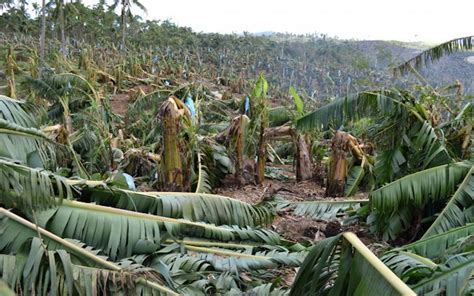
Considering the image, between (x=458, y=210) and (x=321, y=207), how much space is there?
1.63m

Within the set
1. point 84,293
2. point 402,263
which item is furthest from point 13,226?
point 402,263

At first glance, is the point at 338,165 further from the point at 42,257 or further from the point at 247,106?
the point at 42,257

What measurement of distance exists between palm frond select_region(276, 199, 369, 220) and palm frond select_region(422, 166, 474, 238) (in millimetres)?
1177

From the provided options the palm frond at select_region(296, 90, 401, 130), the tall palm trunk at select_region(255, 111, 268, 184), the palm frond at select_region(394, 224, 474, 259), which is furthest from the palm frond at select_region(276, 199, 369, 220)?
the palm frond at select_region(394, 224, 474, 259)

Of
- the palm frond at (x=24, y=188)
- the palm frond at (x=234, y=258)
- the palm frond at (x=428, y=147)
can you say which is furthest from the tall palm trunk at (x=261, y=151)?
the palm frond at (x=24, y=188)

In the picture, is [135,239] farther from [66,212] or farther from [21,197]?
[21,197]

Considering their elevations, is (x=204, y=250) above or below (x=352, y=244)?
below

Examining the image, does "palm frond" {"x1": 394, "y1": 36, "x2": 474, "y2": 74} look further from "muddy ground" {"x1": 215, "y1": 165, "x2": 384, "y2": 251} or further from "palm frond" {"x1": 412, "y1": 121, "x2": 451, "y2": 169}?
"muddy ground" {"x1": 215, "y1": 165, "x2": 384, "y2": 251}

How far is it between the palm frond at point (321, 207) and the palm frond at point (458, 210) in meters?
1.18

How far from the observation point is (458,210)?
4.38 m

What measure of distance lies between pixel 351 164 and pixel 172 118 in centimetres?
297

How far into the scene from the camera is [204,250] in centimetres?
366

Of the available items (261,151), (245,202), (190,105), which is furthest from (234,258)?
(190,105)

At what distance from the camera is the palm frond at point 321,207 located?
548 centimetres
